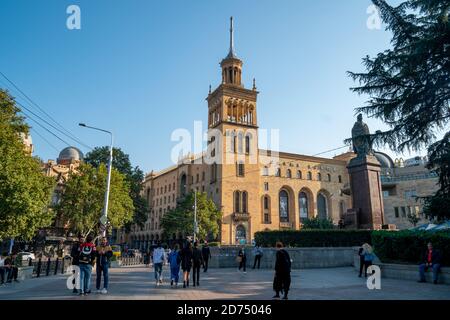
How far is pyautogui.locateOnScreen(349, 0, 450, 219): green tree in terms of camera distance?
13.6 metres

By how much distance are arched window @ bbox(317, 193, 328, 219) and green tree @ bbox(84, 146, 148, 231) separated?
3225 cm

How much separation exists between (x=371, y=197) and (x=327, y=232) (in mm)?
3804

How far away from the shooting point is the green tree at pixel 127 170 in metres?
44.5

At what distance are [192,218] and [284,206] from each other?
21.2 m

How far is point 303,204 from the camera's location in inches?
2290

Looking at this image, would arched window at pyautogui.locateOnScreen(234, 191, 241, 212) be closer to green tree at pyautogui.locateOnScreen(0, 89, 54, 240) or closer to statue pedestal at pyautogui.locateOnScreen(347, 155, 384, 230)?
statue pedestal at pyautogui.locateOnScreen(347, 155, 384, 230)

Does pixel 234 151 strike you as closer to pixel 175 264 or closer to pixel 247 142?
pixel 247 142

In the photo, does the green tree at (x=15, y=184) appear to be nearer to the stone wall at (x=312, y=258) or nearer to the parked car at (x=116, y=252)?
the parked car at (x=116, y=252)

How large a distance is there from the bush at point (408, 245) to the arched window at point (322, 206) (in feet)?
148

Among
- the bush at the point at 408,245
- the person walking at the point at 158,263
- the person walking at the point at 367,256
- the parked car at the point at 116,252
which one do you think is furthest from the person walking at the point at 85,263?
the parked car at the point at 116,252

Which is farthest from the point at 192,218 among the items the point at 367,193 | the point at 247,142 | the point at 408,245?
the point at 408,245

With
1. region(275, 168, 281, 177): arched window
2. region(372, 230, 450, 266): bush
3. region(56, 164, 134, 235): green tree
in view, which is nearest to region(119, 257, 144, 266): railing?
region(56, 164, 134, 235): green tree

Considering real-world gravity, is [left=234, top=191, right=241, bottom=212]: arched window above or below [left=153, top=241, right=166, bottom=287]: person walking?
above

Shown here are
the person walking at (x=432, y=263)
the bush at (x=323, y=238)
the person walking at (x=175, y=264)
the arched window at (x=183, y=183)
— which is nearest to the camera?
the person walking at (x=432, y=263)
